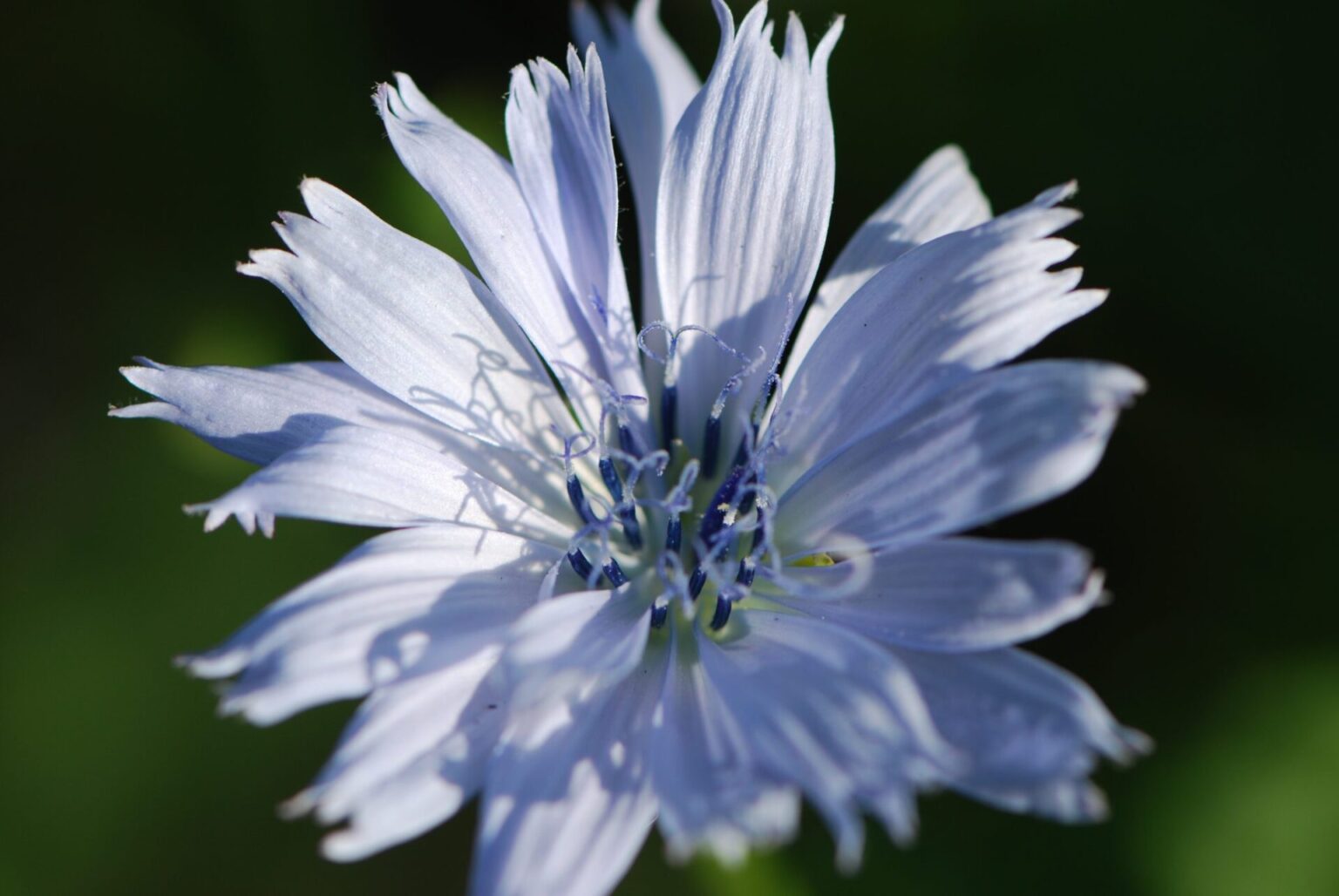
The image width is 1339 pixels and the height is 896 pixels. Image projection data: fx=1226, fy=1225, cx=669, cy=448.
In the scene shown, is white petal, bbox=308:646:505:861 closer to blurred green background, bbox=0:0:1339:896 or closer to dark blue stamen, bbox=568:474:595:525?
dark blue stamen, bbox=568:474:595:525

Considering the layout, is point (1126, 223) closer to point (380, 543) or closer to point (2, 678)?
point (380, 543)

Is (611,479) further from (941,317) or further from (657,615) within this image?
(941,317)

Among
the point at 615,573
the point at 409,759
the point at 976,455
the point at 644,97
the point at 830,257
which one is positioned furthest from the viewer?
the point at 830,257

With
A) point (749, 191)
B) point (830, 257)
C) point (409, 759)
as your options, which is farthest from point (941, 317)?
point (830, 257)

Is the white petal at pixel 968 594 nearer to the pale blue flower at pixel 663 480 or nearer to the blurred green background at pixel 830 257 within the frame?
the pale blue flower at pixel 663 480

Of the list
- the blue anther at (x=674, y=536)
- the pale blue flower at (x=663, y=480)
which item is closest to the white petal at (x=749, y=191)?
the pale blue flower at (x=663, y=480)

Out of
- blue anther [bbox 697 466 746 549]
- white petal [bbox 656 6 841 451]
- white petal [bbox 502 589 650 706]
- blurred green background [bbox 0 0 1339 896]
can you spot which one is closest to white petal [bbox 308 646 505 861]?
white petal [bbox 502 589 650 706]
